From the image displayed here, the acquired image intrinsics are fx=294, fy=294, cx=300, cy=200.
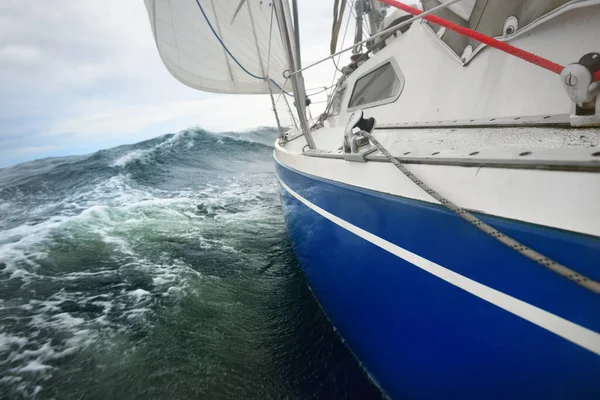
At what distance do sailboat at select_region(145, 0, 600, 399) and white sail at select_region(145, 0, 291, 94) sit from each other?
4.41 metres

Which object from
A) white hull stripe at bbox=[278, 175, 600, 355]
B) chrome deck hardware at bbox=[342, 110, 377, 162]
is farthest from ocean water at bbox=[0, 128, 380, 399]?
chrome deck hardware at bbox=[342, 110, 377, 162]

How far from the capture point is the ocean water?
77.5 inches

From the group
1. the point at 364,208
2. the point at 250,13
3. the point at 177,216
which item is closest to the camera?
the point at 364,208

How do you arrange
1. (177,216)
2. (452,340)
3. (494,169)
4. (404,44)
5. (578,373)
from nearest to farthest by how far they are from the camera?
(578,373) < (494,169) < (452,340) < (404,44) < (177,216)

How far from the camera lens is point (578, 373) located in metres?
0.64

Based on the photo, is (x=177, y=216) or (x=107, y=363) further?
(x=177, y=216)

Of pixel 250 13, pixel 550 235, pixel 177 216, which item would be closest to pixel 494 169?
pixel 550 235

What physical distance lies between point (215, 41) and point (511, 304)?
23.7 ft

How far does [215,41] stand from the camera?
254 inches

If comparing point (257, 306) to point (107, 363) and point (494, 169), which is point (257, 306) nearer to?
point (107, 363)

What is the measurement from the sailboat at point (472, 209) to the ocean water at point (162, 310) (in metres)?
0.62

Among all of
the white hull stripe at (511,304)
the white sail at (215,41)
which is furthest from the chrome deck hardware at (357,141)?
the white sail at (215,41)

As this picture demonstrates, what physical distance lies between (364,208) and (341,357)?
1426 mm

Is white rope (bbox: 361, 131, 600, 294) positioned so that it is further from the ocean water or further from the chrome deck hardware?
the ocean water
